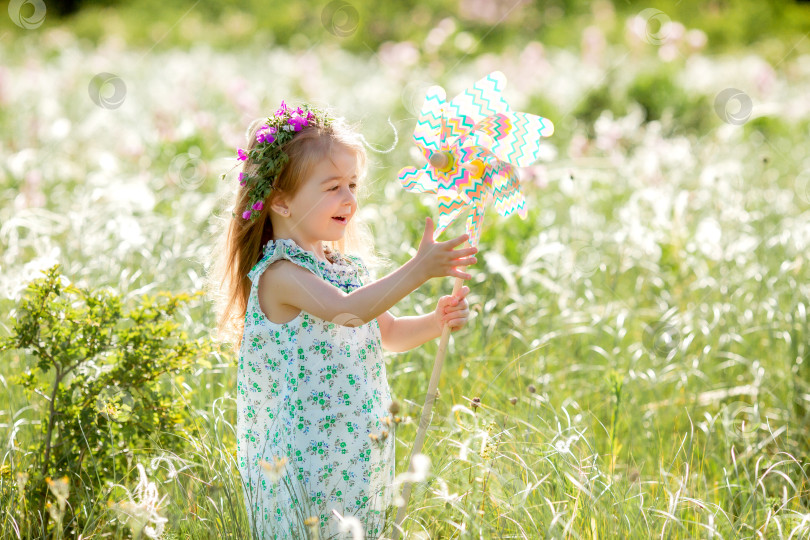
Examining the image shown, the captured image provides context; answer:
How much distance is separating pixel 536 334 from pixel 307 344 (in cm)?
159

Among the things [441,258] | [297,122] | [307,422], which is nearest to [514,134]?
[441,258]

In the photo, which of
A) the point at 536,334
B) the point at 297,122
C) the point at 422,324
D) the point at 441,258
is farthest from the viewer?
the point at 536,334

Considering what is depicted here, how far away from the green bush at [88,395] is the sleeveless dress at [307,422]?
1.10ft

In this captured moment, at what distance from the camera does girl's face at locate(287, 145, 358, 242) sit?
2.18 m

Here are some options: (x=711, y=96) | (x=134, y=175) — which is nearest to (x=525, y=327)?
(x=134, y=175)

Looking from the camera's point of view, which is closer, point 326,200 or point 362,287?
point 362,287

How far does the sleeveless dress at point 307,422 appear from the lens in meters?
2.13

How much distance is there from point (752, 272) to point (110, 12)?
59.7ft

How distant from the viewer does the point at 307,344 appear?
7.06 feet

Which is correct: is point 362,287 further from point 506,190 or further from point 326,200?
point 506,190

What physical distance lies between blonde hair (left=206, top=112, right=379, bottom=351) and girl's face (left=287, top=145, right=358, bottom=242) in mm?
22

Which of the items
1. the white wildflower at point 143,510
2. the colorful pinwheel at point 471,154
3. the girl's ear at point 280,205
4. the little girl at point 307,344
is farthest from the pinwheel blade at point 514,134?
the white wildflower at point 143,510

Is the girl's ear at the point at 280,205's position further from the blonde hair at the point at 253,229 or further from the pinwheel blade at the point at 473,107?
the pinwheel blade at the point at 473,107

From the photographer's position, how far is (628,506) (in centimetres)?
219
